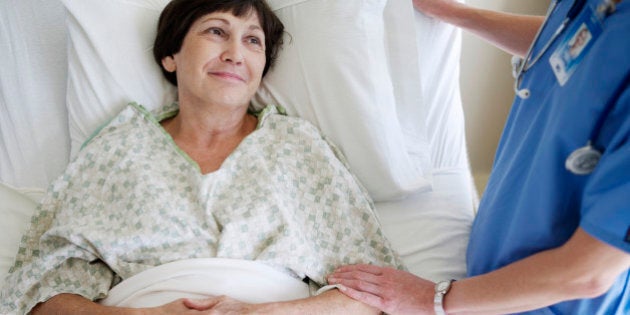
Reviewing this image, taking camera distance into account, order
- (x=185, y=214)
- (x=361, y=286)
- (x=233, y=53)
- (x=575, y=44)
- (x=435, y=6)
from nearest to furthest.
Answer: (x=575, y=44)
(x=361, y=286)
(x=185, y=214)
(x=233, y=53)
(x=435, y=6)

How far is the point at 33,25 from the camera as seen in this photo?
162cm

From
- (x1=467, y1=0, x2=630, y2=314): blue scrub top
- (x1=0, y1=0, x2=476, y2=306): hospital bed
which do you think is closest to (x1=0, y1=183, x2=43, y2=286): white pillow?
(x1=0, y1=0, x2=476, y2=306): hospital bed

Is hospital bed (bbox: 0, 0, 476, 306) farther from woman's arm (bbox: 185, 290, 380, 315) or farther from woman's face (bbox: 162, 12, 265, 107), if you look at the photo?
woman's arm (bbox: 185, 290, 380, 315)

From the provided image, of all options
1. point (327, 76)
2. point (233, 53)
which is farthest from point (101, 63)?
point (327, 76)

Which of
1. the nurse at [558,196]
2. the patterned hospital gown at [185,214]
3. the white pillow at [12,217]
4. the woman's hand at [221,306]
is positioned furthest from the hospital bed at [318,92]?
the woman's hand at [221,306]

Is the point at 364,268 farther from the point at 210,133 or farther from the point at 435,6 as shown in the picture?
the point at 435,6

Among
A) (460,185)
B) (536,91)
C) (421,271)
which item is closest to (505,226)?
(536,91)

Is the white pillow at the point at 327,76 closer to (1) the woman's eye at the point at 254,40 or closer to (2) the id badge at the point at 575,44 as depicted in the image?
(1) the woman's eye at the point at 254,40

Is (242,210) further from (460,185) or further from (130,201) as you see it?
(460,185)

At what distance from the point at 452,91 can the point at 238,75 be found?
2.32ft

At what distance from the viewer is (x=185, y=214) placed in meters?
1.28

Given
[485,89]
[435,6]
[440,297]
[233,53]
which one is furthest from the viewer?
[485,89]

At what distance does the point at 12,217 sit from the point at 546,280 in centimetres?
137

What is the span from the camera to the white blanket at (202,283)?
1.14m
